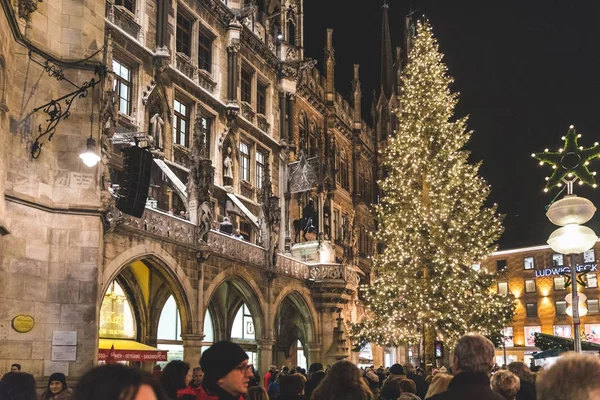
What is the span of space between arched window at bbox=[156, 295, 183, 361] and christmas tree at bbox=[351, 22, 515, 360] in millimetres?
8987

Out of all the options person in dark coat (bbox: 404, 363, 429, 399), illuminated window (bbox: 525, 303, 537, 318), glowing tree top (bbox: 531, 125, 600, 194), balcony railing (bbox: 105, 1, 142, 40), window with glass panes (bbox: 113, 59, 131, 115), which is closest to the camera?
glowing tree top (bbox: 531, 125, 600, 194)

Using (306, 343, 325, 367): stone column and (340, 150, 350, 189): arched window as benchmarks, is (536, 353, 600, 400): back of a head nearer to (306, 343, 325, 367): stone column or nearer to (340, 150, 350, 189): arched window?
(306, 343, 325, 367): stone column

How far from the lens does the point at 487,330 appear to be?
2753 cm

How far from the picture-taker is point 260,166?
30016 millimetres

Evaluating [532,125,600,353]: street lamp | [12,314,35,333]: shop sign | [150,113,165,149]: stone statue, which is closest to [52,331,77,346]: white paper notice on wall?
[12,314,35,333]: shop sign

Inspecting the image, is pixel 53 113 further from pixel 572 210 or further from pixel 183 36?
pixel 183 36

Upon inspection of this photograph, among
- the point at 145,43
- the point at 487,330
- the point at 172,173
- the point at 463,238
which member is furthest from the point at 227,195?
the point at 487,330

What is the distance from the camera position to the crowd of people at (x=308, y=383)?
6.72 feet

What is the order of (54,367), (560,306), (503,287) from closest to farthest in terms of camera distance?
(54,367) < (560,306) < (503,287)

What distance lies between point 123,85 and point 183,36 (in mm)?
4566

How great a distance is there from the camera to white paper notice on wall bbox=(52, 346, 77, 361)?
14.2 m

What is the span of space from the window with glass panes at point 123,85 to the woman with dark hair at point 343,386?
1676 cm

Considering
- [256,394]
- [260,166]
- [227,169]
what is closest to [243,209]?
[227,169]

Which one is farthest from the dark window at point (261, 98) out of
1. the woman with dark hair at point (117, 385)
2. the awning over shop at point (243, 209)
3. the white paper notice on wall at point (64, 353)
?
the woman with dark hair at point (117, 385)
